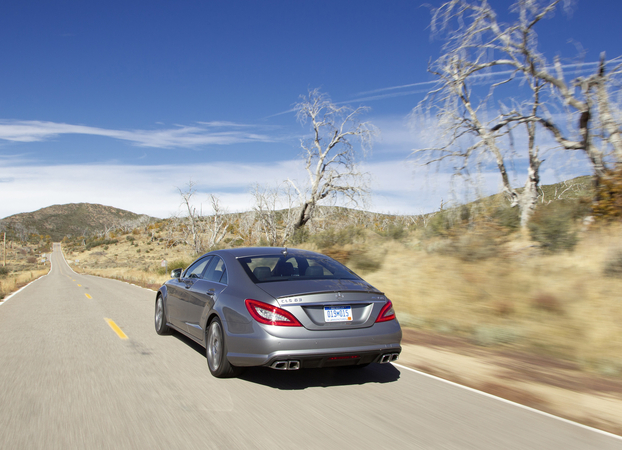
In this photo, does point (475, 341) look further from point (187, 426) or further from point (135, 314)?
point (135, 314)

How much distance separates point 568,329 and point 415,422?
431 centimetres

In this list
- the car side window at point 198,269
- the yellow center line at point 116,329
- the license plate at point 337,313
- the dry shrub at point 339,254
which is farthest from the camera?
the dry shrub at point 339,254

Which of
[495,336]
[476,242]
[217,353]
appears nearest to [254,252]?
[217,353]

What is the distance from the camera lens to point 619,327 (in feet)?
22.1

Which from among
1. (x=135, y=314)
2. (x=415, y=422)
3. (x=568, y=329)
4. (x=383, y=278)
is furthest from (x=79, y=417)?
(x=383, y=278)

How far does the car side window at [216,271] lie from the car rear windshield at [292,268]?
30cm

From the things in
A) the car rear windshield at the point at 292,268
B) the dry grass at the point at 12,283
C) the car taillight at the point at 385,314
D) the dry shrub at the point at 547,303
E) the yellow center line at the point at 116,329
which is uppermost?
the car rear windshield at the point at 292,268

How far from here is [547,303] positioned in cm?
838

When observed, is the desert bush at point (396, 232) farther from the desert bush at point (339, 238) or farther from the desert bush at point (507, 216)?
the desert bush at point (507, 216)

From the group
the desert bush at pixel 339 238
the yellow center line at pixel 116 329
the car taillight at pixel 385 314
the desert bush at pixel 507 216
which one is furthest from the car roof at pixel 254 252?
the desert bush at pixel 339 238

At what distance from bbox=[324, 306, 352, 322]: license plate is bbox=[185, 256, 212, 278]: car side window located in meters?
2.58

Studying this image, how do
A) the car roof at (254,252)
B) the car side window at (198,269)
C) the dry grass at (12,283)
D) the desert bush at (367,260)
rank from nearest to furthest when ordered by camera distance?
the car roof at (254,252), the car side window at (198,269), the desert bush at (367,260), the dry grass at (12,283)

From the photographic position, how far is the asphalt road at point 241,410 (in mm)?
3801

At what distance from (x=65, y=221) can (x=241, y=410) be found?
193783 mm
